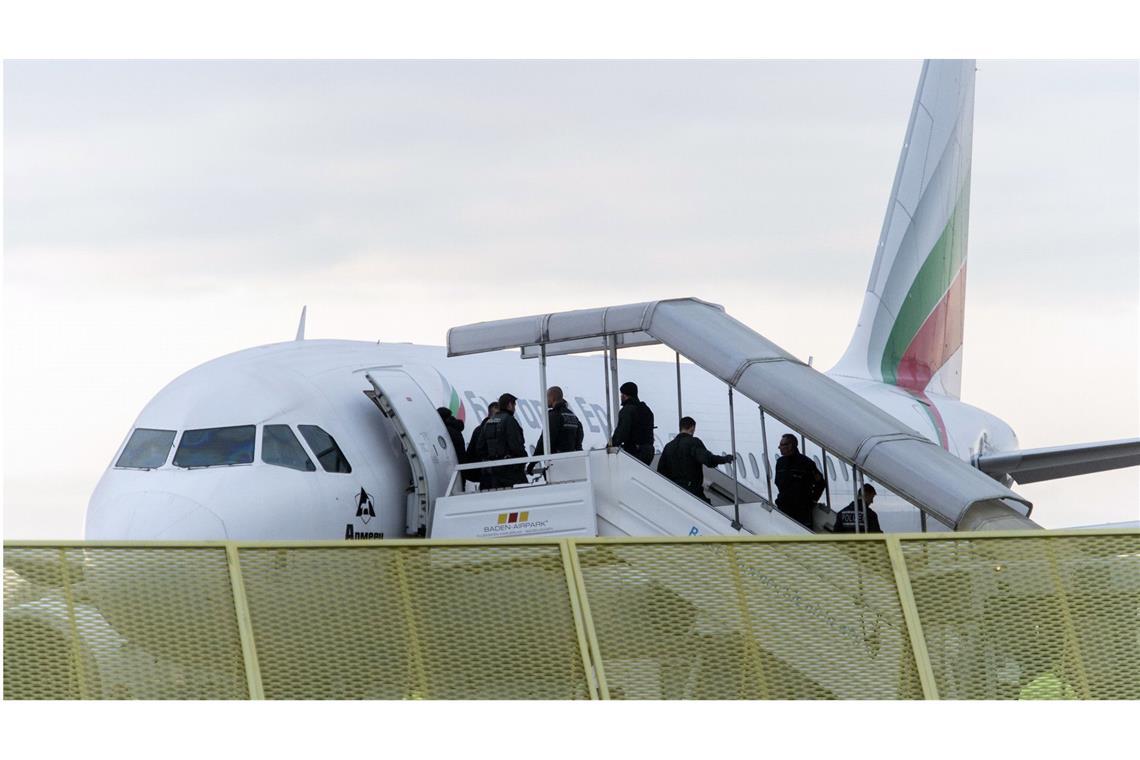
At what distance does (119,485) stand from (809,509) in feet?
22.5

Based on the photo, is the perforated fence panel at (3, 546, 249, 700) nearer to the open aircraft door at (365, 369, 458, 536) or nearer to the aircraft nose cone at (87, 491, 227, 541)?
the aircraft nose cone at (87, 491, 227, 541)

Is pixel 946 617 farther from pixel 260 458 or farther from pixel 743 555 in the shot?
pixel 260 458

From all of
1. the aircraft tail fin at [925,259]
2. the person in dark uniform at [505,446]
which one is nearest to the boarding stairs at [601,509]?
the person in dark uniform at [505,446]

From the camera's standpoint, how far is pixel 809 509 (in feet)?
49.9

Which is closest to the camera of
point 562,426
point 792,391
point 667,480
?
point 792,391

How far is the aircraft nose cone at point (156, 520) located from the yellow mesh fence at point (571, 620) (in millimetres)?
4320

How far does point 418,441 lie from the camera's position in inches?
569

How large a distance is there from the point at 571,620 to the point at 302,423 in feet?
21.1

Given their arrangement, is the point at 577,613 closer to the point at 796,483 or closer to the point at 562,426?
the point at 562,426

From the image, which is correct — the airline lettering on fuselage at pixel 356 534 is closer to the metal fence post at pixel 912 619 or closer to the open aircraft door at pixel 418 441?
the open aircraft door at pixel 418 441

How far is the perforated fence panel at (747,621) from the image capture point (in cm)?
809

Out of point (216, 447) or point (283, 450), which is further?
point (283, 450)

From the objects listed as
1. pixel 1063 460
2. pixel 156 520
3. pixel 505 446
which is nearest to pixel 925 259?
pixel 1063 460

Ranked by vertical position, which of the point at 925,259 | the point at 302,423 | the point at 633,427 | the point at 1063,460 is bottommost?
the point at 1063,460
